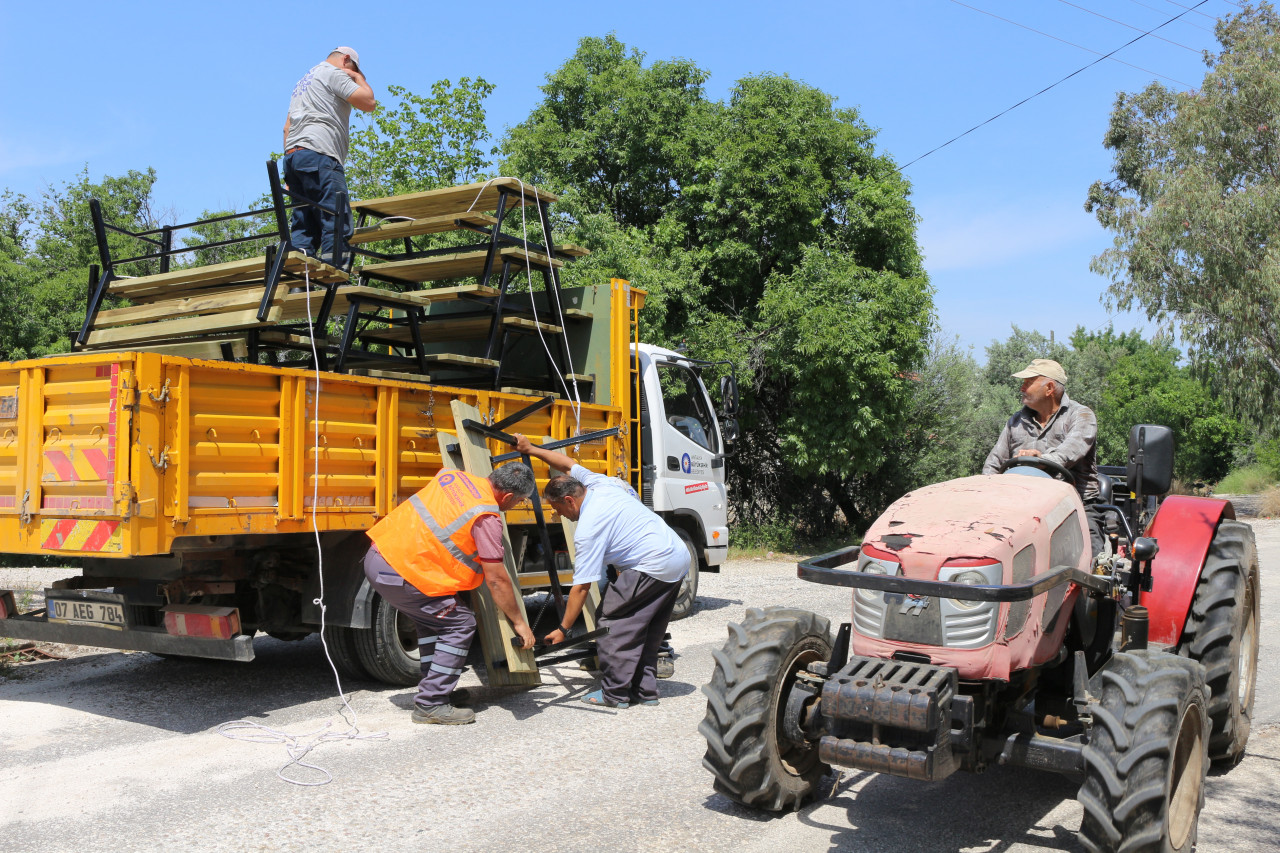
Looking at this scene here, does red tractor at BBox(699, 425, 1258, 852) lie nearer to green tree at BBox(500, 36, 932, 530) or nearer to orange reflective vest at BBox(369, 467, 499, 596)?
orange reflective vest at BBox(369, 467, 499, 596)

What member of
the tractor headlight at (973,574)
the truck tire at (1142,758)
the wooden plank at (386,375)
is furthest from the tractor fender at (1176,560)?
the wooden plank at (386,375)

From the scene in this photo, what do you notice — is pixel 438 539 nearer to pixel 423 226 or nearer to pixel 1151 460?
pixel 423 226

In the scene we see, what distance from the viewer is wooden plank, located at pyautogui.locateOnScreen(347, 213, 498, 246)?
26.8ft

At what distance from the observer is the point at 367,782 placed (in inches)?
190

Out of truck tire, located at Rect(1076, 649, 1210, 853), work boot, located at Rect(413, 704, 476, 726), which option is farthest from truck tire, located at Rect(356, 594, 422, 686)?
truck tire, located at Rect(1076, 649, 1210, 853)

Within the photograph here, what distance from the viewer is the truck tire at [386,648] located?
6520mm

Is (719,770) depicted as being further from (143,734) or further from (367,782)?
(143,734)

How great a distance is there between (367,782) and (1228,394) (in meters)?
28.0

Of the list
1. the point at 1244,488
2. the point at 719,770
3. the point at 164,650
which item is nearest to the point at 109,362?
the point at 164,650

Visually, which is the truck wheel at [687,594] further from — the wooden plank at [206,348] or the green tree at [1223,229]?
the green tree at [1223,229]

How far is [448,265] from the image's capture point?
8305 millimetres

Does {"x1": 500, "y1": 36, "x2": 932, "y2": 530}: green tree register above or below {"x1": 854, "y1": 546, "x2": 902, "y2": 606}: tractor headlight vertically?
above

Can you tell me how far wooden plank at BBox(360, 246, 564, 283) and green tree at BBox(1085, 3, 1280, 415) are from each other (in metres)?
22.9

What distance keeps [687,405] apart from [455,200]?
337 cm
